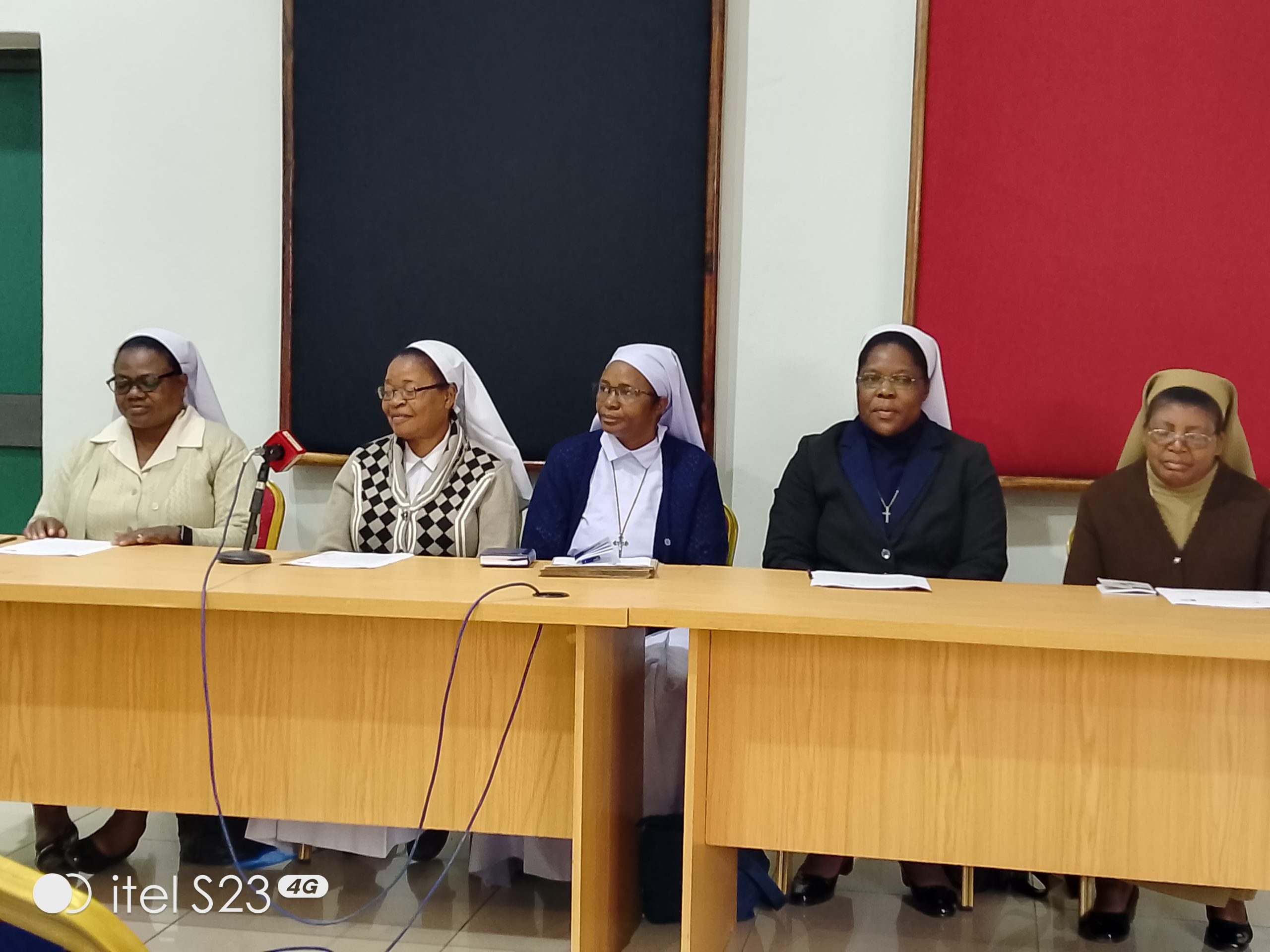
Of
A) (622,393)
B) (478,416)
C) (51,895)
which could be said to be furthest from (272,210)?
(51,895)

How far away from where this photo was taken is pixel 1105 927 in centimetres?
266

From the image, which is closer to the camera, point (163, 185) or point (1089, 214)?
point (1089, 214)

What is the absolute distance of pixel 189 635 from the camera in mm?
2559

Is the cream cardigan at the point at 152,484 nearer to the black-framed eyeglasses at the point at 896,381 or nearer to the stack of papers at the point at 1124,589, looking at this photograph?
the black-framed eyeglasses at the point at 896,381

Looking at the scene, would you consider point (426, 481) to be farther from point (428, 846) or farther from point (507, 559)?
point (428, 846)

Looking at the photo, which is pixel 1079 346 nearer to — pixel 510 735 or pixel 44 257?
pixel 510 735

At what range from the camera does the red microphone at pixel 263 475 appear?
268cm

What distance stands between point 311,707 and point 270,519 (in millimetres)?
962

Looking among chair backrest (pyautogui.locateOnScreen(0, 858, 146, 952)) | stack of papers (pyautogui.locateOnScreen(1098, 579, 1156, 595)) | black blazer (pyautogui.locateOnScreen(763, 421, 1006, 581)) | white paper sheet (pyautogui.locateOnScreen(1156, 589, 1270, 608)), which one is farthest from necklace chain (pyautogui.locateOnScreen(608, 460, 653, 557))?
chair backrest (pyautogui.locateOnScreen(0, 858, 146, 952))

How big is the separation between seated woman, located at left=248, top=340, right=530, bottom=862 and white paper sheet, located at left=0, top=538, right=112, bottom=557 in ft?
1.99

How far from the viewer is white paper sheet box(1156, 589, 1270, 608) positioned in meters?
2.35

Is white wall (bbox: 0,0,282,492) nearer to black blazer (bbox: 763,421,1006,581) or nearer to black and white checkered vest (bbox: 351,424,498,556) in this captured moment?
black and white checkered vest (bbox: 351,424,498,556)

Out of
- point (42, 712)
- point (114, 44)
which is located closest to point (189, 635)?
point (42, 712)

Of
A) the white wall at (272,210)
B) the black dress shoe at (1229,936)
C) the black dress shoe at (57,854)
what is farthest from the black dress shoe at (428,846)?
the black dress shoe at (1229,936)
